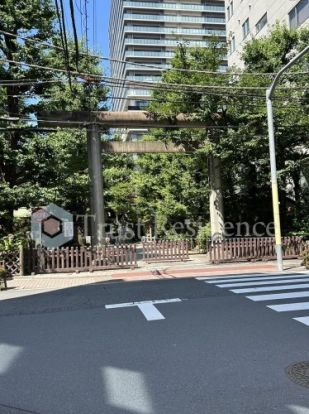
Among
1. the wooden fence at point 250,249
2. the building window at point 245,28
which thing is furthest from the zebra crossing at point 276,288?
the building window at point 245,28

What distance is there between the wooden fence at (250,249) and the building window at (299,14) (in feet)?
47.6

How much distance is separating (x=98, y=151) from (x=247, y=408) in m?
17.5

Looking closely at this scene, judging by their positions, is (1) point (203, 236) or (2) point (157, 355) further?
→ (1) point (203, 236)

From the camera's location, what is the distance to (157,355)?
6.30m

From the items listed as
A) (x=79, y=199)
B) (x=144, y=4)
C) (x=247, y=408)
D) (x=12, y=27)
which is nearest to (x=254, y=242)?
(x=79, y=199)

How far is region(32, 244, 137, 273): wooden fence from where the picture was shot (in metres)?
18.8

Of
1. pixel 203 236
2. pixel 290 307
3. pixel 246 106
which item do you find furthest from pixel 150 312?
pixel 203 236

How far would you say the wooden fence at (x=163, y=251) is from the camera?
21.7 metres

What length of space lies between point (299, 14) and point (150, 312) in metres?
25.2

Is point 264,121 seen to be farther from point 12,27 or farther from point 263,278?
point 12,27

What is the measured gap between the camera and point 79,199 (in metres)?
27.8

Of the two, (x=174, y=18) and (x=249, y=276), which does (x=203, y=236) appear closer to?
(x=249, y=276)
